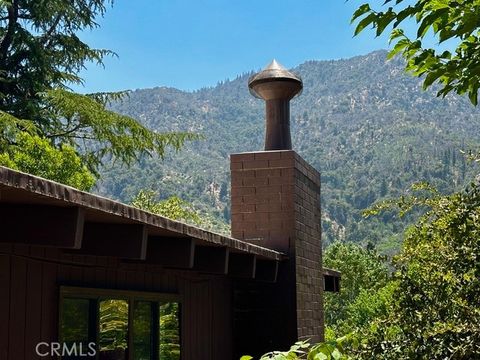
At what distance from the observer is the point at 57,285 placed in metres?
5.66

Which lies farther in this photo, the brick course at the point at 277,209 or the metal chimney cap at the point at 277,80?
the metal chimney cap at the point at 277,80

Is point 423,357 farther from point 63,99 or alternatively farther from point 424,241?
point 63,99

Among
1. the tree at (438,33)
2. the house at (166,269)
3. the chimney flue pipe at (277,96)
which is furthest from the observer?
the chimney flue pipe at (277,96)

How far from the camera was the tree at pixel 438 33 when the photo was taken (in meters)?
3.25

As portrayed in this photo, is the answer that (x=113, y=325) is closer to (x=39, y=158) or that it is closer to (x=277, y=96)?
(x=277, y=96)

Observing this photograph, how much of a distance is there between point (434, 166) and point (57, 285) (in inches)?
5802

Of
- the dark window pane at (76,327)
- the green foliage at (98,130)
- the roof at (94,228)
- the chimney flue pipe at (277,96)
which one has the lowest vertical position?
the dark window pane at (76,327)

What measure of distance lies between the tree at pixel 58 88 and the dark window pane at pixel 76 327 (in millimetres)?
14823

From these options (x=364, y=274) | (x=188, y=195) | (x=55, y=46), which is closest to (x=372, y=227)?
(x=188, y=195)

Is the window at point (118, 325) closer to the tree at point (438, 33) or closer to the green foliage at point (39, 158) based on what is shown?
the tree at point (438, 33)

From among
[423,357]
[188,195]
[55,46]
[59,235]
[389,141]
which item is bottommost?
[423,357]

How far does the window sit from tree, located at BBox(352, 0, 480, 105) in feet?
10.9
